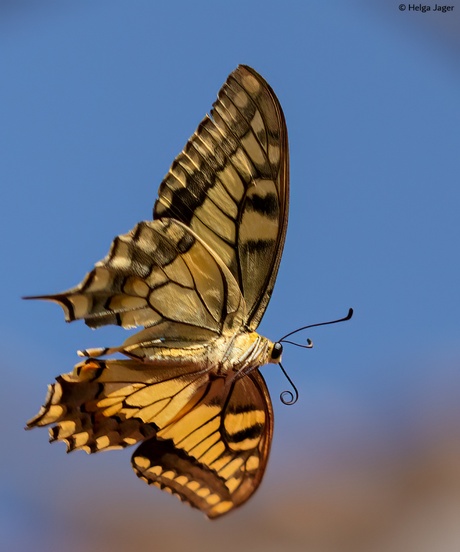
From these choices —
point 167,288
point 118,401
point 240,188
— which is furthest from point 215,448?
point 240,188

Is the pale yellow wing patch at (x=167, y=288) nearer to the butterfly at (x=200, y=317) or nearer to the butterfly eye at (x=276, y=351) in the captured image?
the butterfly at (x=200, y=317)

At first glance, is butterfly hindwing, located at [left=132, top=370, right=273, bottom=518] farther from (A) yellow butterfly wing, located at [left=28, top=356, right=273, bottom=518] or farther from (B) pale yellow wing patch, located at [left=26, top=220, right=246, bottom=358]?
(B) pale yellow wing patch, located at [left=26, top=220, right=246, bottom=358]

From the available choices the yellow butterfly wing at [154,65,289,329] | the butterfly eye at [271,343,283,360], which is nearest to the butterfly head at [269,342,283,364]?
the butterfly eye at [271,343,283,360]

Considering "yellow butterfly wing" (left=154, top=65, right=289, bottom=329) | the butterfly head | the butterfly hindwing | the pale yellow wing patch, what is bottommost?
the butterfly hindwing

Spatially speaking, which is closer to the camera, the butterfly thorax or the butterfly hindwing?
the butterfly thorax

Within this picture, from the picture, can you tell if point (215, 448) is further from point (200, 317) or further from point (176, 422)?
point (200, 317)

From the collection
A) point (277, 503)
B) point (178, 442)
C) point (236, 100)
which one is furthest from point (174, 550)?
point (236, 100)

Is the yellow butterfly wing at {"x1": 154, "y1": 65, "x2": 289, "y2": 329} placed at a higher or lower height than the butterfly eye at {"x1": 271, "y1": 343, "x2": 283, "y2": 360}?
higher
